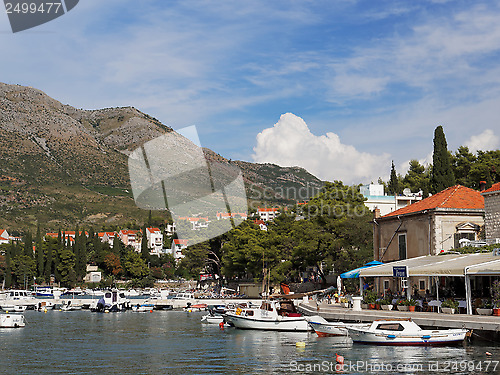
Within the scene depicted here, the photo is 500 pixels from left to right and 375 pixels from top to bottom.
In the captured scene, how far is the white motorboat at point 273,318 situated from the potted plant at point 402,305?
5639 mm

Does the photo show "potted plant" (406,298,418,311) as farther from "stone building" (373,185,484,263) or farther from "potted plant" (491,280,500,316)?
"stone building" (373,185,484,263)

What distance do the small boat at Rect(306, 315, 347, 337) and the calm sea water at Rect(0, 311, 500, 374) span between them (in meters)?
0.39

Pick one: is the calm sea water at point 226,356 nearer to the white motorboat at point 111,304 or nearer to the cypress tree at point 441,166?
the cypress tree at point 441,166

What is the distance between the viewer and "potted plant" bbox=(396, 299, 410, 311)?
35656 millimetres

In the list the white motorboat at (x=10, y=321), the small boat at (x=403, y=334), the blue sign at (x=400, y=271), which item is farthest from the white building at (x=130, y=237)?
the small boat at (x=403, y=334)

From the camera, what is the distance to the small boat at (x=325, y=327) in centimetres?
3391

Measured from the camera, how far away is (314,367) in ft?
81.5

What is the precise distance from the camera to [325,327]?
34.8 meters

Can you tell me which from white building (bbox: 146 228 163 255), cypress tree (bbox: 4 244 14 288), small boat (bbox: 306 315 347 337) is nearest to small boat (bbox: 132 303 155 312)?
cypress tree (bbox: 4 244 14 288)

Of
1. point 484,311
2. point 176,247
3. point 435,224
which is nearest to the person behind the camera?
point 484,311

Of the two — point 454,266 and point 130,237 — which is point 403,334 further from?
point 130,237

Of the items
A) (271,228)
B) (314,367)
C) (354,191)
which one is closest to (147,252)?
(271,228)

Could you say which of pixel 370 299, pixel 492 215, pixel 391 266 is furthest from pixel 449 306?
pixel 492 215

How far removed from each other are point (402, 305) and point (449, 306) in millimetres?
3730
